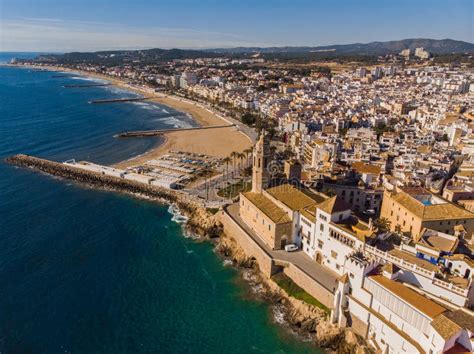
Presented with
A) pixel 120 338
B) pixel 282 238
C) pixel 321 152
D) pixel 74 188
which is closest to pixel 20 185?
pixel 74 188

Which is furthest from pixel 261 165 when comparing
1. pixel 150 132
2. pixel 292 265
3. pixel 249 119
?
pixel 249 119

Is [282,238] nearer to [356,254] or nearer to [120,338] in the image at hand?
[356,254]

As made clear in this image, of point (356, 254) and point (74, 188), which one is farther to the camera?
point (74, 188)

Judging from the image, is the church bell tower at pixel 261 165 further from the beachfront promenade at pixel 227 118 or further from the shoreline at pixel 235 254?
the beachfront promenade at pixel 227 118

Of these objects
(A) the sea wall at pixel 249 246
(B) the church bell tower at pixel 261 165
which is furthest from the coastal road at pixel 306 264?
(B) the church bell tower at pixel 261 165

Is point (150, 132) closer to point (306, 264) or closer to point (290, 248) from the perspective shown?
point (290, 248)

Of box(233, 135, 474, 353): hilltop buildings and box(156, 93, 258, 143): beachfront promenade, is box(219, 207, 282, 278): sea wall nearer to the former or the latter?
box(233, 135, 474, 353): hilltop buildings
